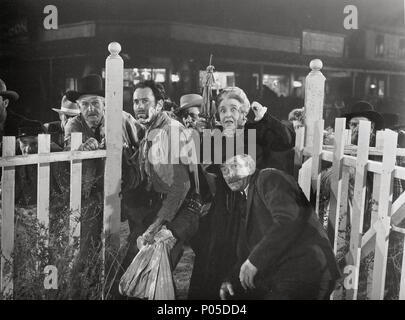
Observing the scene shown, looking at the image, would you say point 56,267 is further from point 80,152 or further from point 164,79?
point 164,79

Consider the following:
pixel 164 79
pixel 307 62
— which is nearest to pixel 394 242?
pixel 307 62

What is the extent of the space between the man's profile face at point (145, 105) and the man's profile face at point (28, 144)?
2.37 ft

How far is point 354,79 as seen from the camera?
10.7ft

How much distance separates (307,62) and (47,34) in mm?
1825

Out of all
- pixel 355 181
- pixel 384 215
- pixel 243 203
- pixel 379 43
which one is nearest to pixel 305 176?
pixel 355 181

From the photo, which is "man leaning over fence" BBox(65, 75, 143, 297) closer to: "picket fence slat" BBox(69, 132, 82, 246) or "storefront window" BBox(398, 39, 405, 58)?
"picket fence slat" BBox(69, 132, 82, 246)

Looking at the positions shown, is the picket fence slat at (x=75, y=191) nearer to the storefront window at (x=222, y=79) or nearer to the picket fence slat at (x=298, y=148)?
the storefront window at (x=222, y=79)

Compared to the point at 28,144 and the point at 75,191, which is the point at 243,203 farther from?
the point at 28,144

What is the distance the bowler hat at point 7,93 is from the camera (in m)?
3.03

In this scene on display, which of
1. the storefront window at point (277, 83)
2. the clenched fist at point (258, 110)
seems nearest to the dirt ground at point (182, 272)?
the clenched fist at point (258, 110)

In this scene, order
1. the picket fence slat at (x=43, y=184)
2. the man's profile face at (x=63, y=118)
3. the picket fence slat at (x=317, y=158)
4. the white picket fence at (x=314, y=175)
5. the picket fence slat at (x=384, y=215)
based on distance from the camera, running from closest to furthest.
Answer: the picket fence slat at (x=384, y=215) < the white picket fence at (x=314, y=175) < the picket fence slat at (x=43, y=184) < the picket fence slat at (x=317, y=158) < the man's profile face at (x=63, y=118)

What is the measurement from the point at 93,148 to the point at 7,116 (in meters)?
0.61

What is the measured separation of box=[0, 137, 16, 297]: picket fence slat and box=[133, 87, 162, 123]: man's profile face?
32.8 inches

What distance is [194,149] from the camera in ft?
10.2
